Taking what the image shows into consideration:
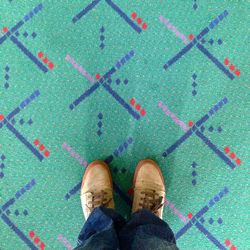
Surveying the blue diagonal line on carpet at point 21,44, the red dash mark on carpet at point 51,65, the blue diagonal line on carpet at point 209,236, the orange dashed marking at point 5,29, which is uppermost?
the orange dashed marking at point 5,29

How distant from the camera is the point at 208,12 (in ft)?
3.59

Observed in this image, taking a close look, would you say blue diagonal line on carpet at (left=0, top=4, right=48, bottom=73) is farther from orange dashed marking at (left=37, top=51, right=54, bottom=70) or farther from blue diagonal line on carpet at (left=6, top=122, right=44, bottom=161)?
blue diagonal line on carpet at (left=6, top=122, right=44, bottom=161)

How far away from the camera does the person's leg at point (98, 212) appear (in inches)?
34.0

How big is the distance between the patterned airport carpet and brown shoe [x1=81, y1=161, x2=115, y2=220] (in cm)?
4

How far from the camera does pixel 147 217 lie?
0.97m

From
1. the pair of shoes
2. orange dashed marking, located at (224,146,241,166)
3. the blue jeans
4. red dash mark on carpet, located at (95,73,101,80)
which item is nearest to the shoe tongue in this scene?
the pair of shoes

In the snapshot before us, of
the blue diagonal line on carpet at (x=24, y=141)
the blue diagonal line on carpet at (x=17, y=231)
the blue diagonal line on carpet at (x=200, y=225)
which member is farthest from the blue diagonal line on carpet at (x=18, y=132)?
the blue diagonal line on carpet at (x=200, y=225)

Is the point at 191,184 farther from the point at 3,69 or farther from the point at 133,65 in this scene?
the point at 3,69

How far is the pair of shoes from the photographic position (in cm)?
108

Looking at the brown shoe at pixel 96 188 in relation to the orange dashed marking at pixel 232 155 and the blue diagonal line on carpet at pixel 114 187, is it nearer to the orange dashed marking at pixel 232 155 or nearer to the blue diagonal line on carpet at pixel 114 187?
the blue diagonal line on carpet at pixel 114 187

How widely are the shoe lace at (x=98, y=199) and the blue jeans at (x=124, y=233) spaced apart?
0.24ft

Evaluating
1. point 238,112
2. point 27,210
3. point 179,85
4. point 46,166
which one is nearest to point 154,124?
point 179,85

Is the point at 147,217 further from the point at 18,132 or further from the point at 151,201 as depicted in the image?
the point at 18,132

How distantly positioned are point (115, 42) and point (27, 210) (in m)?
0.59
